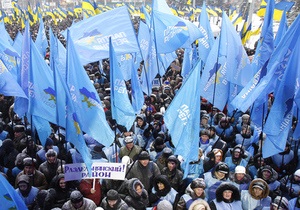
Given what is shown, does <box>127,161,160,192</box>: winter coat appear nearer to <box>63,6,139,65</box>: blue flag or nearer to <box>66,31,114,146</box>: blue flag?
<box>66,31,114,146</box>: blue flag

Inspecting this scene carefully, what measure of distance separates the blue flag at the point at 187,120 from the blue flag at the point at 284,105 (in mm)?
868

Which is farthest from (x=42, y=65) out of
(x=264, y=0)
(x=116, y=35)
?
(x=264, y=0)

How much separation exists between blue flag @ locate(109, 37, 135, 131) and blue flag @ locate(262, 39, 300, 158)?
6.05ft

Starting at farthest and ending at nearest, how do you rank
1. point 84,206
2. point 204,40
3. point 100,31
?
point 204,40
point 100,31
point 84,206

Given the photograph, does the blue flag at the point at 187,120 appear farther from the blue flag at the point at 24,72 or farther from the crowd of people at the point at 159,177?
the blue flag at the point at 24,72

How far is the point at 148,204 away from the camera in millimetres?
4535

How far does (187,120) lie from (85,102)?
1.32m

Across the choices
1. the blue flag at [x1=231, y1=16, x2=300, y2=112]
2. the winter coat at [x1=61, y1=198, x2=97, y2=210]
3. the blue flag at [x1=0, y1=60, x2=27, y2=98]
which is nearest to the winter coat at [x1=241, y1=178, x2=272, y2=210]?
the blue flag at [x1=231, y1=16, x2=300, y2=112]

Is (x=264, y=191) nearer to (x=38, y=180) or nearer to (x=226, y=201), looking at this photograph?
(x=226, y=201)

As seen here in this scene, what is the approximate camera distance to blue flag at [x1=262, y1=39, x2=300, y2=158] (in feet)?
Answer: 15.3

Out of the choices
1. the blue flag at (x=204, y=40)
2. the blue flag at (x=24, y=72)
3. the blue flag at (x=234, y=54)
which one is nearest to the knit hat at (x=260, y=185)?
the blue flag at (x=234, y=54)

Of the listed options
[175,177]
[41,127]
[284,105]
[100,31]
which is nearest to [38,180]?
[41,127]

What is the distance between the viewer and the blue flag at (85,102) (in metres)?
4.87

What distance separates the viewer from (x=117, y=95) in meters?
5.25
